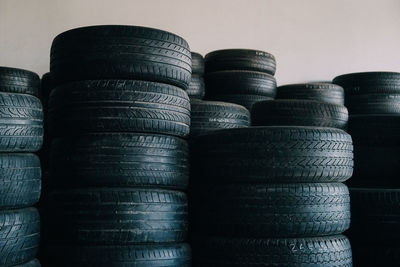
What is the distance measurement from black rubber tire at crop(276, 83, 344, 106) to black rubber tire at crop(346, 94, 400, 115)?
32 cm

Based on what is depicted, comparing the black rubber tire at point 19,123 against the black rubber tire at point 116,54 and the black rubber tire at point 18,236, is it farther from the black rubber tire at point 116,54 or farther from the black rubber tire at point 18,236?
the black rubber tire at point 116,54

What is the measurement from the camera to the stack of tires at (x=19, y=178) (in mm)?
3047

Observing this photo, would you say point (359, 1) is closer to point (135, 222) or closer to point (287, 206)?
point (287, 206)

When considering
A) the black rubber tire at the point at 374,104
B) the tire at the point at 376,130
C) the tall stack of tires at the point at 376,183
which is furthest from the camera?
the black rubber tire at the point at 374,104

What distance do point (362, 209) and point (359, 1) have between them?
414 centimetres

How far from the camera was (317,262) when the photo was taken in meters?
3.74

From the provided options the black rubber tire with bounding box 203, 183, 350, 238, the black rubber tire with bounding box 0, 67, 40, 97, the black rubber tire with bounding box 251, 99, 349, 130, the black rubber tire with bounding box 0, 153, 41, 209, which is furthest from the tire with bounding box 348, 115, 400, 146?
the black rubber tire with bounding box 0, 153, 41, 209

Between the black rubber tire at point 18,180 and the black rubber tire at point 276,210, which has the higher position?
the black rubber tire at point 18,180

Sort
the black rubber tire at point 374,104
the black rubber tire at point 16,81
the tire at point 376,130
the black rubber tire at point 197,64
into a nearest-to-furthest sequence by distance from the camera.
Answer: the black rubber tire at point 16,81 < the tire at point 376,130 < the black rubber tire at point 197,64 < the black rubber tire at point 374,104

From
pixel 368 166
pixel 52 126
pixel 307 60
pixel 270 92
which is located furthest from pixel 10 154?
pixel 307 60

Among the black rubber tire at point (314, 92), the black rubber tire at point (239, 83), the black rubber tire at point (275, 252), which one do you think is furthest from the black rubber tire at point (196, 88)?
the black rubber tire at point (275, 252)

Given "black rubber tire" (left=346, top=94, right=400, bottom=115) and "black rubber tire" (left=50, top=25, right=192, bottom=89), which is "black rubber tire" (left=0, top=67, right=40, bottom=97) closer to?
"black rubber tire" (left=50, top=25, right=192, bottom=89)

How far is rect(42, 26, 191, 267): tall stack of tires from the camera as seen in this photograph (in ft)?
11.5

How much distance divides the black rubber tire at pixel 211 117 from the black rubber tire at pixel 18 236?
1632mm
